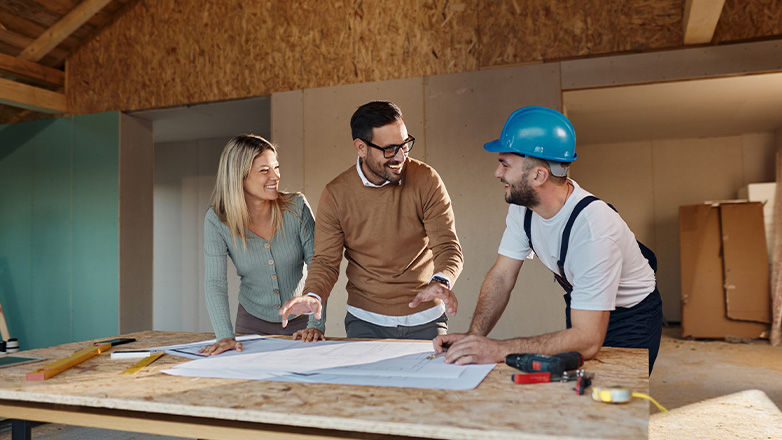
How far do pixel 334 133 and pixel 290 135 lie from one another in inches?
16.5

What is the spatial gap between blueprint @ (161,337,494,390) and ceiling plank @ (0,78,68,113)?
4.50 m

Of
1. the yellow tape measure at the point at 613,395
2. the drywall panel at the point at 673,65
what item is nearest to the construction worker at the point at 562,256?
the yellow tape measure at the point at 613,395

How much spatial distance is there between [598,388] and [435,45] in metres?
3.91

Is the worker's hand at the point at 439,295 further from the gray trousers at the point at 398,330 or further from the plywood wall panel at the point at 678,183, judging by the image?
the plywood wall panel at the point at 678,183

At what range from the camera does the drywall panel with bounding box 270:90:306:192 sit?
16.2 ft

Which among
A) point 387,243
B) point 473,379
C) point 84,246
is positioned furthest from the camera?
point 84,246

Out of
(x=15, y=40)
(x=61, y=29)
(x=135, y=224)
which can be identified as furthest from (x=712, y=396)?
(x=15, y=40)

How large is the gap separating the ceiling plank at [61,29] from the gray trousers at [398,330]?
184 inches

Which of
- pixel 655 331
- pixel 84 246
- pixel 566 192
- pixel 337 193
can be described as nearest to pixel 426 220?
pixel 337 193

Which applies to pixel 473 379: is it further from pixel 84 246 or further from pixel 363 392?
pixel 84 246

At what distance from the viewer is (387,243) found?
2.24 meters

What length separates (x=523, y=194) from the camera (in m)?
1.71

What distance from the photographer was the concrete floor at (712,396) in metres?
3.19

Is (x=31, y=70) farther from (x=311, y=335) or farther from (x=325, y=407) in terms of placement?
(x=325, y=407)
